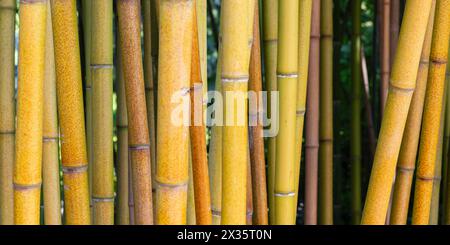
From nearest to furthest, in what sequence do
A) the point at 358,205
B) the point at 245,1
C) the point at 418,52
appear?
the point at 245,1 → the point at 418,52 → the point at 358,205

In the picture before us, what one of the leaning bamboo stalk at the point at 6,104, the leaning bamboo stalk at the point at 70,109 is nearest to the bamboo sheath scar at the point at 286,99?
the leaning bamboo stalk at the point at 70,109

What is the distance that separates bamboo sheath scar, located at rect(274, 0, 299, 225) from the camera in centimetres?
71

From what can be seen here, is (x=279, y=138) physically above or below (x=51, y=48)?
below

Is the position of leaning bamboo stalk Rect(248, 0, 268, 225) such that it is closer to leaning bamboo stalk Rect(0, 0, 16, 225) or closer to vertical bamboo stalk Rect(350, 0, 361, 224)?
leaning bamboo stalk Rect(0, 0, 16, 225)

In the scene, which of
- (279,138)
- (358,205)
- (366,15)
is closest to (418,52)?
(279,138)

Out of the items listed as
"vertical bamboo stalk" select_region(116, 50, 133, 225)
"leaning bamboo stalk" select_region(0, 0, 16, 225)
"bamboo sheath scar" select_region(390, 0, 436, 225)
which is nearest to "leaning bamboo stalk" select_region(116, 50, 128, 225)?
"vertical bamboo stalk" select_region(116, 50, 133, 225)

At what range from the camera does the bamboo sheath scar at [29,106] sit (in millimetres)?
560

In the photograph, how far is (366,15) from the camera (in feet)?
7.45

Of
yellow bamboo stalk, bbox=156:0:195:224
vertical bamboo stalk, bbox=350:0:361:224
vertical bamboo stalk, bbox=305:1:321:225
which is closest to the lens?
yellow bamboo stalk, bbox=156:0:195:224

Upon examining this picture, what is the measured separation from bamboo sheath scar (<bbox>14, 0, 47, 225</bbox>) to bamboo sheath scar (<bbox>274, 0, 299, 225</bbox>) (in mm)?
275

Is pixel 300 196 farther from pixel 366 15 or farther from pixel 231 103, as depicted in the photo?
pixel 231 103

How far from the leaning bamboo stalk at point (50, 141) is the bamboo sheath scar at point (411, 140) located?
1.49 feet

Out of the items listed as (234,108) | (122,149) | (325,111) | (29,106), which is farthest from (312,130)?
(29,106)
